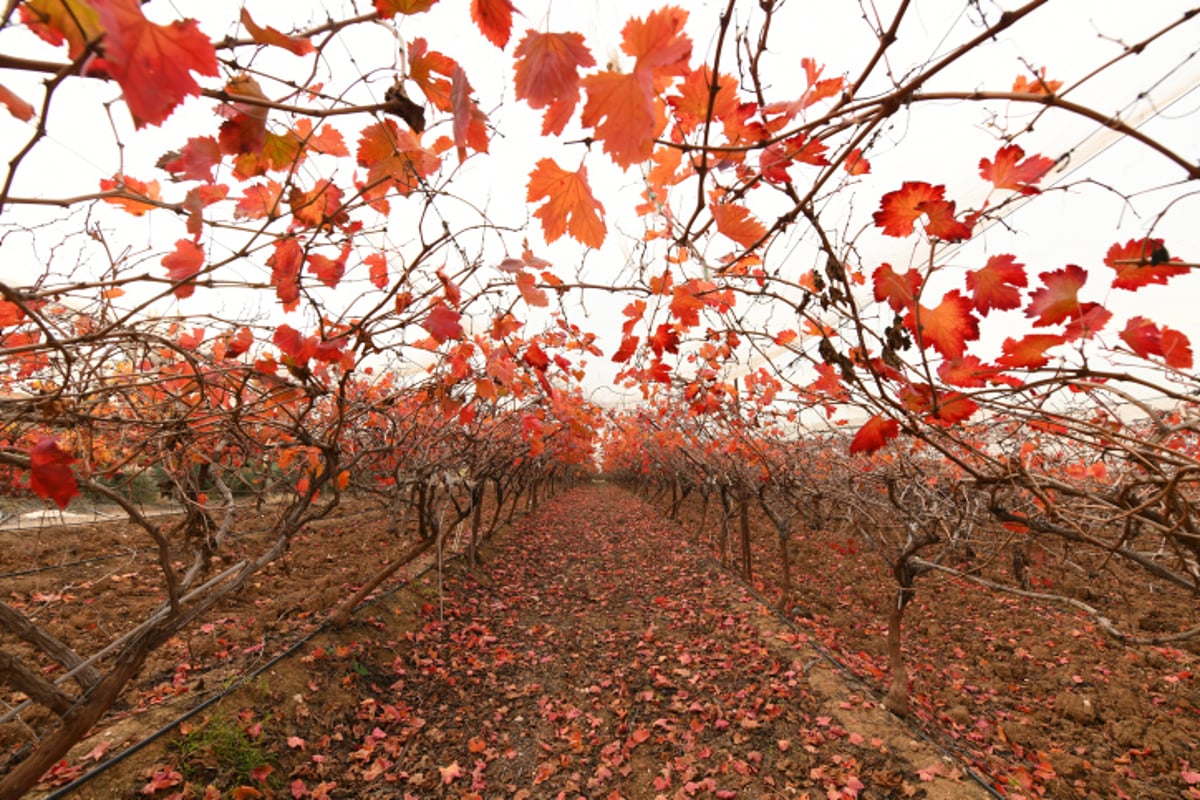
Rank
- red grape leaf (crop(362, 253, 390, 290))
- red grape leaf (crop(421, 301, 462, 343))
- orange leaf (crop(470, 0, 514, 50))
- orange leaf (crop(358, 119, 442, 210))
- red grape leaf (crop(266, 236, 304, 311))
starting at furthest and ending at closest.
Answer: red grape leaf (crop(362, 253, 390, 290)), red grape leaf (crop(421, 301, 462, 343)), red grape leaf (crop(266, 236, 304, 311)), orange leaf (crop(358, 119, 442, 210)), orange leaf (crop(470, 0, 514, 50))

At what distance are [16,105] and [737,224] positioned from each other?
1308mm

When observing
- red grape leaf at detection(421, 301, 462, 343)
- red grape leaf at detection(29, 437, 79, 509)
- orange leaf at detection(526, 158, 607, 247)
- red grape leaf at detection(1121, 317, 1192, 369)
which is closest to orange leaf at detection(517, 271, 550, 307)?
red grape leaf at detection(421, 301, 462, 343)

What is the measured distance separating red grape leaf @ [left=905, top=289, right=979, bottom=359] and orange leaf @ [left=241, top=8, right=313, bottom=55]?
1428 millimetres

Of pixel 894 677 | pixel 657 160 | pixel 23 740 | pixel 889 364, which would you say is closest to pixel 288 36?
pixel 657 160

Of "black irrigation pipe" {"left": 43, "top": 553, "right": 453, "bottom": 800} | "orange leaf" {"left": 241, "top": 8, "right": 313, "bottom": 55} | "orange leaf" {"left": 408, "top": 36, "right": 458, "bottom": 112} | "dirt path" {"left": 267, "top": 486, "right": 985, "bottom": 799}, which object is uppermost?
"orange leaf" {"left": 408, "top": 36, "right": 458, "bottom": 112}

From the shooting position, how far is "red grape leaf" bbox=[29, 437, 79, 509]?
0.98m

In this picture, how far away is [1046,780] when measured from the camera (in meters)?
3.33

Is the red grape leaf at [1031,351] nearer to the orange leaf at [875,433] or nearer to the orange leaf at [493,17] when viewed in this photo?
the orange leaf at [875,433]

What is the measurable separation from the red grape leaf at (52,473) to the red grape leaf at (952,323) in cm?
196

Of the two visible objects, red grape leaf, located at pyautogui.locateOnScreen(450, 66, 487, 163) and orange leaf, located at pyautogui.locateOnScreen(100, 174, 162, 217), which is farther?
orange leaf, located at pyautogui.locateOnScreen(100, 174, 162, 217)

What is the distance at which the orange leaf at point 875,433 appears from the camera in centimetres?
128

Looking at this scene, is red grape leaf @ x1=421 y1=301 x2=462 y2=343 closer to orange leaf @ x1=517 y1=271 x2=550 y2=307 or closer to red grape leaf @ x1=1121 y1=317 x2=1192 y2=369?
orange leaf @ x1=517 y1=271 x2=550 y2=307

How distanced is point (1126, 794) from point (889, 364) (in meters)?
4.46

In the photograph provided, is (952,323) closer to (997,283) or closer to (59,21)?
(997,283)
